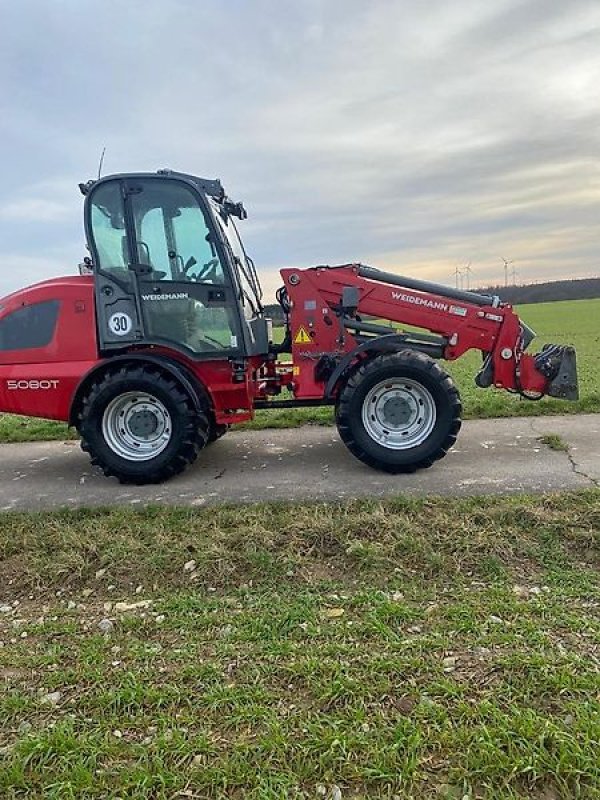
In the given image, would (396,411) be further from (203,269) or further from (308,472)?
(203,269)

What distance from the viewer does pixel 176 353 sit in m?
6.23

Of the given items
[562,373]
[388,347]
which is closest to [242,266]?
[388,347]

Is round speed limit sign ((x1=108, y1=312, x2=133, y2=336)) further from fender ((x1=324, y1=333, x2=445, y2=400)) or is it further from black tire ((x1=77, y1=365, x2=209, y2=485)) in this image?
fender ((x1=324, y1=333, x2=445, y2=400))

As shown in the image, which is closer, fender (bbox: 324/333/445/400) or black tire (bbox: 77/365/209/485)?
black tire (bbox: 77/365/209/485)

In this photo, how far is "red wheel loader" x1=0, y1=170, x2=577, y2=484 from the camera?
6.04 metres

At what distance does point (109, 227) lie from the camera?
6.06 m

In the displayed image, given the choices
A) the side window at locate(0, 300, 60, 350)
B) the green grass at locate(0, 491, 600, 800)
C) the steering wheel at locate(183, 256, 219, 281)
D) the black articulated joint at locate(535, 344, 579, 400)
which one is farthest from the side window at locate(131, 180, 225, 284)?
the black articulated joint at locate(535, 344, 579, 400)

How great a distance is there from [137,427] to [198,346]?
3.23ft

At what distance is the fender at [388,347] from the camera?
6.18 m

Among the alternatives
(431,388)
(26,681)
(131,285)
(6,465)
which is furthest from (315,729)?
(6,465)

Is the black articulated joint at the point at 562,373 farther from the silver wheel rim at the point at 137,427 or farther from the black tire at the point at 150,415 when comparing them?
the silver wheel rim at the point at 137,427

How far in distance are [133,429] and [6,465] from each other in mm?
2002

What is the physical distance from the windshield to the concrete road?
1611 mm

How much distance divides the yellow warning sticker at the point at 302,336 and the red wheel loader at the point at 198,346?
1 cm
